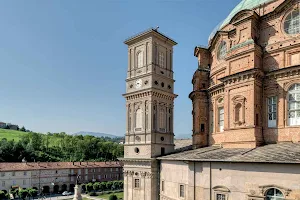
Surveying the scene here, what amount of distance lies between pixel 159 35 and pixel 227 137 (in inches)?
592

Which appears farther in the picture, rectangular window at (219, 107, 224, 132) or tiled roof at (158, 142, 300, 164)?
rectangular window at (219, 107, 224, 132)

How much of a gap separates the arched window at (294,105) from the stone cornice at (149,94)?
14316 mm

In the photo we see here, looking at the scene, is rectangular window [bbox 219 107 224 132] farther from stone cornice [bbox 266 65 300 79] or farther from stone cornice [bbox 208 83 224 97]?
stone cornice [bbox 266 65 300 79]

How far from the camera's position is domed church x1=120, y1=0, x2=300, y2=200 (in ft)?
59.6

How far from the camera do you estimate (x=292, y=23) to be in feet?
70.9

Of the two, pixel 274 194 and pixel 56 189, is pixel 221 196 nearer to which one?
pixel 274 194

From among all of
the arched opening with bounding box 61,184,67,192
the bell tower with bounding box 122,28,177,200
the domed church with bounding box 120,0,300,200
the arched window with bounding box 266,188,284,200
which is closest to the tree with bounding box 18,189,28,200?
the arched opening with bounding box 61,184,67,192

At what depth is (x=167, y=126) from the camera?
32500 mm

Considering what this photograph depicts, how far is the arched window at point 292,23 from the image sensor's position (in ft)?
69.8

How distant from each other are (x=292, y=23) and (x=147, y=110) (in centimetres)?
1648

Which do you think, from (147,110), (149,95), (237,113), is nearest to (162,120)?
(147,110)

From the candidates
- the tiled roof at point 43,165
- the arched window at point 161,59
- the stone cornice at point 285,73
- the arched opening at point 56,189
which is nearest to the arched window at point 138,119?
the arched window at point 161,59

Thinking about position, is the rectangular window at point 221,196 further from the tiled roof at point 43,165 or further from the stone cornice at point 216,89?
the tiled roof at point 43,165

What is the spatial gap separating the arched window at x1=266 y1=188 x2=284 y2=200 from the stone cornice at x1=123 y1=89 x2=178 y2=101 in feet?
54.7
